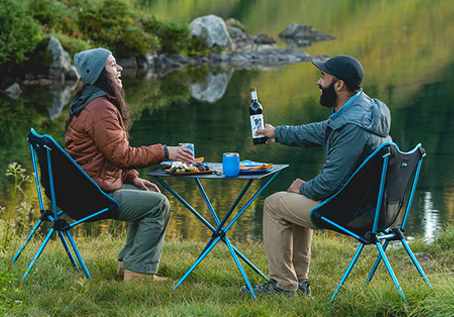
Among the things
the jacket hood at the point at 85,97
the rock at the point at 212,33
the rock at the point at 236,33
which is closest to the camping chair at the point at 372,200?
the jacket hood at the point at 85,97

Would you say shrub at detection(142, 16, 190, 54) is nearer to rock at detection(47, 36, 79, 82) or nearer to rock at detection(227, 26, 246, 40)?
rock at detection(227, 26, 246, 40)

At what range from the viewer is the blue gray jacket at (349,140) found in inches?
154

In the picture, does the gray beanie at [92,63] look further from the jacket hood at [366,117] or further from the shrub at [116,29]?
the shrub at [116,29]

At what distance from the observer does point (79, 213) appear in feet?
14.1

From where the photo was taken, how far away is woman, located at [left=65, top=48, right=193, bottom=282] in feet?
13.9

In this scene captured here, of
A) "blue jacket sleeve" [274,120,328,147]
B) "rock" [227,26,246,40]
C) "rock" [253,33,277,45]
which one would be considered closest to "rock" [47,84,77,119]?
"blue jacket sleeve" [274,120,328,147]

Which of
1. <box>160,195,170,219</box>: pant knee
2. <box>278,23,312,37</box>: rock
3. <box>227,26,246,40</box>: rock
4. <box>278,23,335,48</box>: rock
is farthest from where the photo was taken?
Result: <box>278,23,312,37</box>: rock

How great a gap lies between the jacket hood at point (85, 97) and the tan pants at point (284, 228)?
1.23 meters

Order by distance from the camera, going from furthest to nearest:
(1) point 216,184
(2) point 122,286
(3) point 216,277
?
(1) point 216,184, (3) point 216,277, (2) point 122,286

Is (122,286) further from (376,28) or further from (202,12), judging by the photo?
(202,12)

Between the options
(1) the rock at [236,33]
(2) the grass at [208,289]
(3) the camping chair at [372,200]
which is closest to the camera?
(2) the grass at [208,289]

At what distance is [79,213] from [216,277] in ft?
3.26

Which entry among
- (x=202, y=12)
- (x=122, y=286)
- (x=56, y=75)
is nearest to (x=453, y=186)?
(x=122, y=286)

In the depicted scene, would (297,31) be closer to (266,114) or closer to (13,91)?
(13,91)
